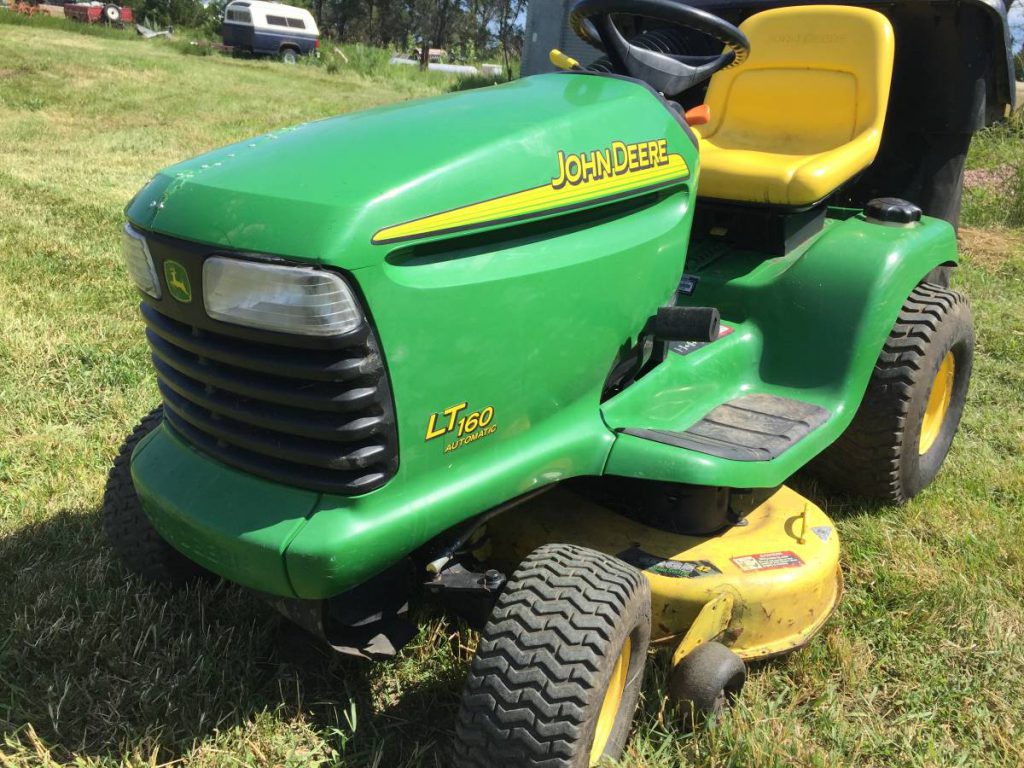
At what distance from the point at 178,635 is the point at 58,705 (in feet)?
0.98

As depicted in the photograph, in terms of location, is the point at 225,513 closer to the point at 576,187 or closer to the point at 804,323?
the point at 576,187

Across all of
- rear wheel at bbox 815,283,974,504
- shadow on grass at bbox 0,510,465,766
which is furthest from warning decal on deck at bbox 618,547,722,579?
rear wheel at bbox 815,283,974,504

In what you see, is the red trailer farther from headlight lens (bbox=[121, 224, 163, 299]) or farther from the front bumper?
the front bumper

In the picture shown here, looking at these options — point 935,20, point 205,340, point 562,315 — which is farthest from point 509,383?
point 935,20

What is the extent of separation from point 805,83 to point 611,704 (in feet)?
7.05

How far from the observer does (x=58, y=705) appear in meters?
1.88

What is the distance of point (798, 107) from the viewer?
300cm

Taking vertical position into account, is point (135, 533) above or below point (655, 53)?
below

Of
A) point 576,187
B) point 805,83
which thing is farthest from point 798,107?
point 576,187

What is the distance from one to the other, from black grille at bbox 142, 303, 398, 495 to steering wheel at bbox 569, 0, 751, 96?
1.09 m

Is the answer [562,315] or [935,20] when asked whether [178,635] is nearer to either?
[562,315]

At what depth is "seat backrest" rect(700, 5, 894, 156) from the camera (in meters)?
2.83

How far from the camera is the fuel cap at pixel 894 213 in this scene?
2.73 meters

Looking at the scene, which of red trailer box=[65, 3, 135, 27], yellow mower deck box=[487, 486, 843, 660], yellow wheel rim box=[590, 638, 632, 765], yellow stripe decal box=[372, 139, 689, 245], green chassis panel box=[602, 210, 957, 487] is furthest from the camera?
red trailer box=[65, 3, 135, 27]
